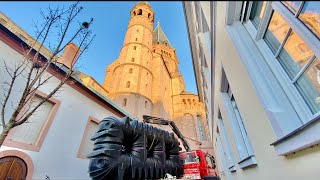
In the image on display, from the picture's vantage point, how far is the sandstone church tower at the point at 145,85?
62.9ft

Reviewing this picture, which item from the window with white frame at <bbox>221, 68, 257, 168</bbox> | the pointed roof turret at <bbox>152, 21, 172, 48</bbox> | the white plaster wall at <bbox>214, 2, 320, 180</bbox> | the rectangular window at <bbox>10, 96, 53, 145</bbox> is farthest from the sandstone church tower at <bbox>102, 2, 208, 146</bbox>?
the white plaster wall at <bbox>214, 2, 320, 180</bbox>

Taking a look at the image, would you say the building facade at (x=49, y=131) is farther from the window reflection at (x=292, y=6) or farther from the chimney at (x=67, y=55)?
the window reflection at (x=292, y=6)

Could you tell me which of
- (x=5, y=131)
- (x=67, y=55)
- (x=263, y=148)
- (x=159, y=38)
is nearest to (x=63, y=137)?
(x=5, y=131)

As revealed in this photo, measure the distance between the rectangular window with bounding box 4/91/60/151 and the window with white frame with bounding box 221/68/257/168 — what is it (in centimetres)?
530

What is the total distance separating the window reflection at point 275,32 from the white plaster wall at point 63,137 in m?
→ 6.57

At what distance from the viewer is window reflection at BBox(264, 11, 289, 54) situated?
4.98 feet

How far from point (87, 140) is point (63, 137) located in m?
1.18

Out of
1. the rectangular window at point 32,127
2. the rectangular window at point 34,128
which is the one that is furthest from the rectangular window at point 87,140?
the rectangular window at point 32,127

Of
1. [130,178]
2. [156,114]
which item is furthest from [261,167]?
[156,114]

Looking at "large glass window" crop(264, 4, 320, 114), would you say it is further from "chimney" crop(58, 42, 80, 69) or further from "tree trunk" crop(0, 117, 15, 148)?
"chimney" crop(58, 42, 80, 69)

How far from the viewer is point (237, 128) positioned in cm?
323

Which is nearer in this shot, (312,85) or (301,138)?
(301,138)

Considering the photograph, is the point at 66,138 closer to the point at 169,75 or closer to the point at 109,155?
the point at 109,155

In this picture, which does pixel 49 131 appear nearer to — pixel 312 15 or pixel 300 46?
pixel 300 46
